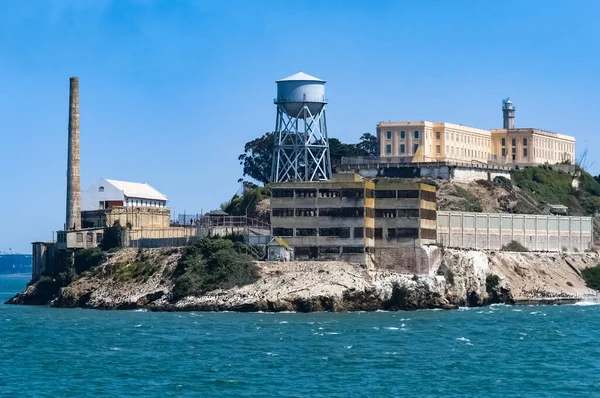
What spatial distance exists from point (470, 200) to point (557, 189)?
848 inches

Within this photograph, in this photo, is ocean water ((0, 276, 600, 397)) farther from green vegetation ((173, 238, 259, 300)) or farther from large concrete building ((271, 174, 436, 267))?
large concrete building ((271, 174, 436, 267))

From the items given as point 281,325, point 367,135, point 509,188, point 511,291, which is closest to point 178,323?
point 281,325

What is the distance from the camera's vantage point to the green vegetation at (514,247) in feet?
454

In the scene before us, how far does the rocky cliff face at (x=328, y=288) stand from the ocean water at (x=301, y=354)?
3294mm

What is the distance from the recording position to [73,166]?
139 metres

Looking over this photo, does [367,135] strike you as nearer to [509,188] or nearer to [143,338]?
[509,188]

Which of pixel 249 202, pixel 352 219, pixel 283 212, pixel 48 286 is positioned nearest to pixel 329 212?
pixel 352 219

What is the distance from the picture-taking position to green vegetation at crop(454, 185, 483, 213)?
14875 centimetres

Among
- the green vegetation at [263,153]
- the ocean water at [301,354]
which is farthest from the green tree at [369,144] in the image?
the ocean water at [301,354]

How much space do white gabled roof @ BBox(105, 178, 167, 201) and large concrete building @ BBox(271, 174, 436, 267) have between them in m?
32.3

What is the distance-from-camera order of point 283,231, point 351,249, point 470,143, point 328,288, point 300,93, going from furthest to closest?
point 470,143, point 300,93, point 283,231, point 351,249, point 328,288

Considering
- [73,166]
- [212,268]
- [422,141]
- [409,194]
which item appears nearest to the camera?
[212,268]

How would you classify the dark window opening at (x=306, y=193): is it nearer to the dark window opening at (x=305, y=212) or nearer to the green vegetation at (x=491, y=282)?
the dark window opening at (x=305, y=212)

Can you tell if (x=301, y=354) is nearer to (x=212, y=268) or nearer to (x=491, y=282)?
(x=212, y=268)
